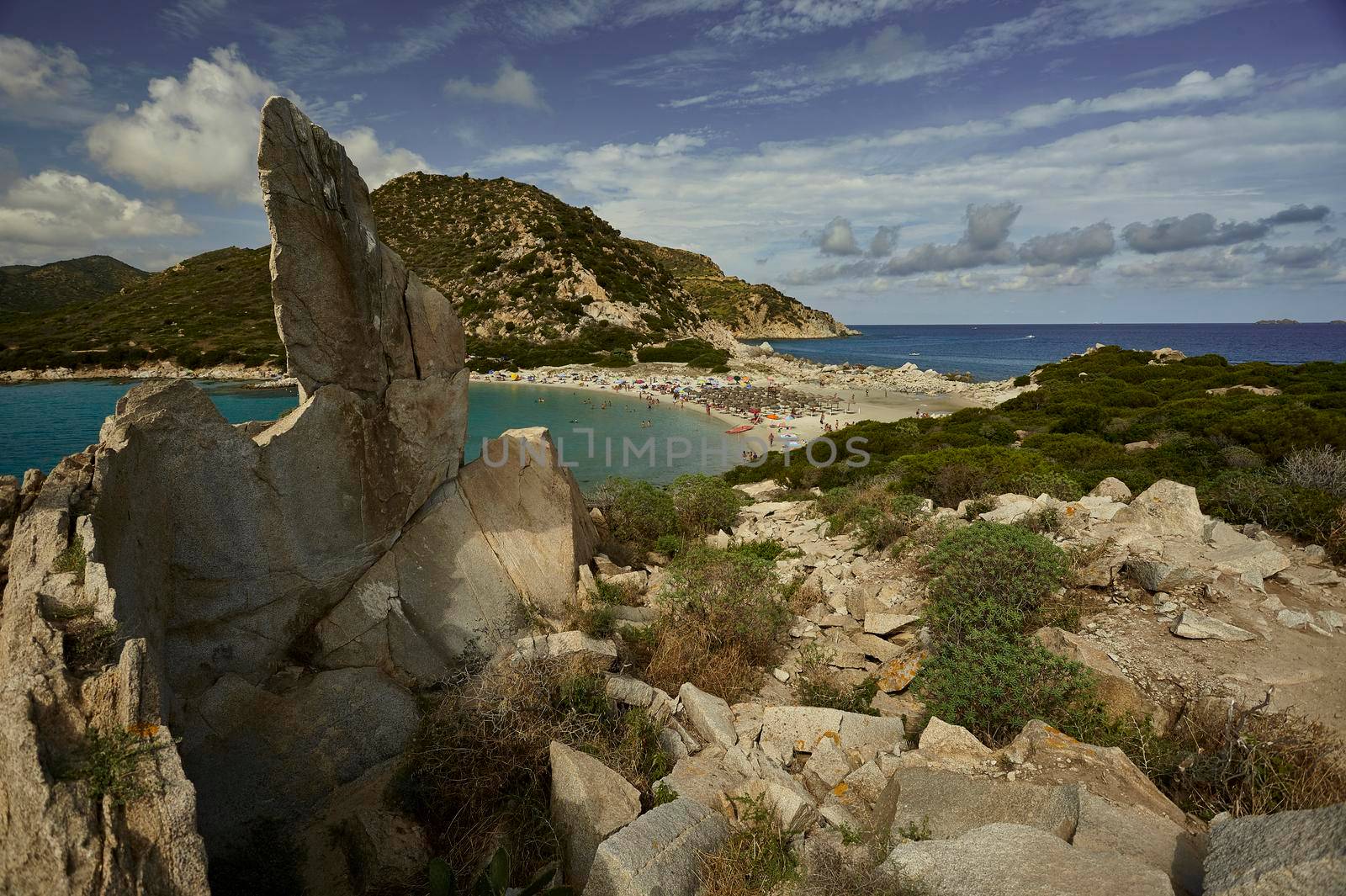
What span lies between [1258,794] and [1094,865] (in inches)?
79.6

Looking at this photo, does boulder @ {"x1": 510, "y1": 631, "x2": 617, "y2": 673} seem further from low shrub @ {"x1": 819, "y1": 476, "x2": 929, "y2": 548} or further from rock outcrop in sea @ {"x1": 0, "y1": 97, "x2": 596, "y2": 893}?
low shrub @ {"x1": 819, "y1": 476, "x2": 929, "y2": 548}

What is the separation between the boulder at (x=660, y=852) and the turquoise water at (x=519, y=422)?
57.7 ft

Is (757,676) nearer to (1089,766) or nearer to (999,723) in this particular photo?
(999,723)

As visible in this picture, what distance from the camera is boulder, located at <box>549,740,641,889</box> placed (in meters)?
5.02

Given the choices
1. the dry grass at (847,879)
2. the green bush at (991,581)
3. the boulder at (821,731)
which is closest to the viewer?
the dry grass at (847,879)

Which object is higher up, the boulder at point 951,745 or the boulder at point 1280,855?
the boulder at point 1280,855

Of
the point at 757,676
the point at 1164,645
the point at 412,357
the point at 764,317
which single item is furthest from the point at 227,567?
the point at 764,317

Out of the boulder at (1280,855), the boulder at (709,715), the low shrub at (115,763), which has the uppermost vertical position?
the low shrub at (115,763)

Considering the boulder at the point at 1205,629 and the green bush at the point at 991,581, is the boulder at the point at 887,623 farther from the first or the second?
the boulder at the point at 1205,629

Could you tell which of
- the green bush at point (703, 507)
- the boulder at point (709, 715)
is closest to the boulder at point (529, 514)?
the boulder at point (709, 715)

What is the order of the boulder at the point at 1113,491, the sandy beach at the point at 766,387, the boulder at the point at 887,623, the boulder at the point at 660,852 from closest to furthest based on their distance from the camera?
the boulder at the point at 660,852, the boulder at the point at 887,623, the boulder at the point at 1113,491, the sandy beach at the point at 766,387

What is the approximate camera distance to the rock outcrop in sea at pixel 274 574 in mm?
3455

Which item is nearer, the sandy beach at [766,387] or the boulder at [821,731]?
the boulder at [821,731]

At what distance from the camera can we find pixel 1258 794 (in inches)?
185
